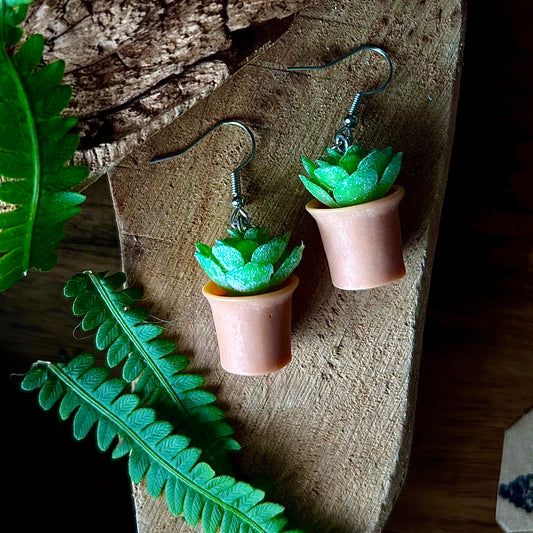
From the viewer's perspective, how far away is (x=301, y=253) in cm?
102

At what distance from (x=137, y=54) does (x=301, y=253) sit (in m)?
0.43

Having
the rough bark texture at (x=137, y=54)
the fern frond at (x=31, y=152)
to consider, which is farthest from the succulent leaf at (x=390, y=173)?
the fern frond at (x=31, y=152)

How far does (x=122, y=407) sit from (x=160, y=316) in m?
0.19

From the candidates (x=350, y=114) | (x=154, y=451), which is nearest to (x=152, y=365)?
(x=154, y=451)

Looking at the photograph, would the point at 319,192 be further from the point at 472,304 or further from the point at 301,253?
the point at 472,304

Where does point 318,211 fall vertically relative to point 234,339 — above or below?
above

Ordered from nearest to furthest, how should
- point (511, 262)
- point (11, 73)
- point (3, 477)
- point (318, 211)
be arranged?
point (11, 73) → point (318, 211) → point (511, 262) → point (3, 477)

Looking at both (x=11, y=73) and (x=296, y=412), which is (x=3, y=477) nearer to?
(x=296, y=412)

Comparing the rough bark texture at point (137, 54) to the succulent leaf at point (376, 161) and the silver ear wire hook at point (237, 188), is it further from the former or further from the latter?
the succulent leaf at point (376, 161)

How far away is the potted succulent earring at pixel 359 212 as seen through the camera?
0.98 meters

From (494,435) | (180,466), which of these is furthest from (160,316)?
(494,435)

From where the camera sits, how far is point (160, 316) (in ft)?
3.96

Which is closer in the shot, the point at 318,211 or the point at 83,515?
the point at 318,211

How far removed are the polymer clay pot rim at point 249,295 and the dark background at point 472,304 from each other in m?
0.42
